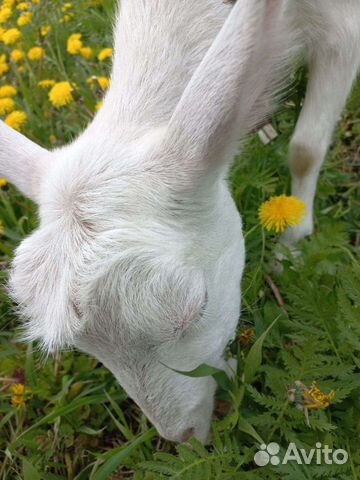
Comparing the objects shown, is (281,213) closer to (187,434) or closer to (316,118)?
(316,118)

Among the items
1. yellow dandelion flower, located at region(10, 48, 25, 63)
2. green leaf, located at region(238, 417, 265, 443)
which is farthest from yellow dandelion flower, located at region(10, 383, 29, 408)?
yellow dandelion flower, located at region(10, 48, 25, 63)

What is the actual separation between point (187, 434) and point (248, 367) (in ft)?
0.94

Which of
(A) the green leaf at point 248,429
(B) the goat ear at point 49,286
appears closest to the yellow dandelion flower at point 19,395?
(B) the goat ear at point 49,286

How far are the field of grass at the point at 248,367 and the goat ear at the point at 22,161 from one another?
0.51 m

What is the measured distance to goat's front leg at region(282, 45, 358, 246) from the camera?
2.24 m

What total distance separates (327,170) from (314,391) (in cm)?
172

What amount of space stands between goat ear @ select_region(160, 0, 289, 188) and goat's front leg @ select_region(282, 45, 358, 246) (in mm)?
783

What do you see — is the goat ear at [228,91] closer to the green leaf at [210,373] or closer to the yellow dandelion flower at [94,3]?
the green leaf at [210,373]

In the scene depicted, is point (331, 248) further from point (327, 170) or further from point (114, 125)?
point (114, 125)

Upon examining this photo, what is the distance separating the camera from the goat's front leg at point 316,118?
2.24 metres

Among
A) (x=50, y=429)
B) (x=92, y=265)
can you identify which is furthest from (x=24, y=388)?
(x=92, y=265)

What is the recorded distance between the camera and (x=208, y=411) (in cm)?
191

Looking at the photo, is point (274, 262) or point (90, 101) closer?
point (274, 262)

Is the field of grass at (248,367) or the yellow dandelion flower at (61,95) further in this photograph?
the yellow dandelion flower at (61,95)
